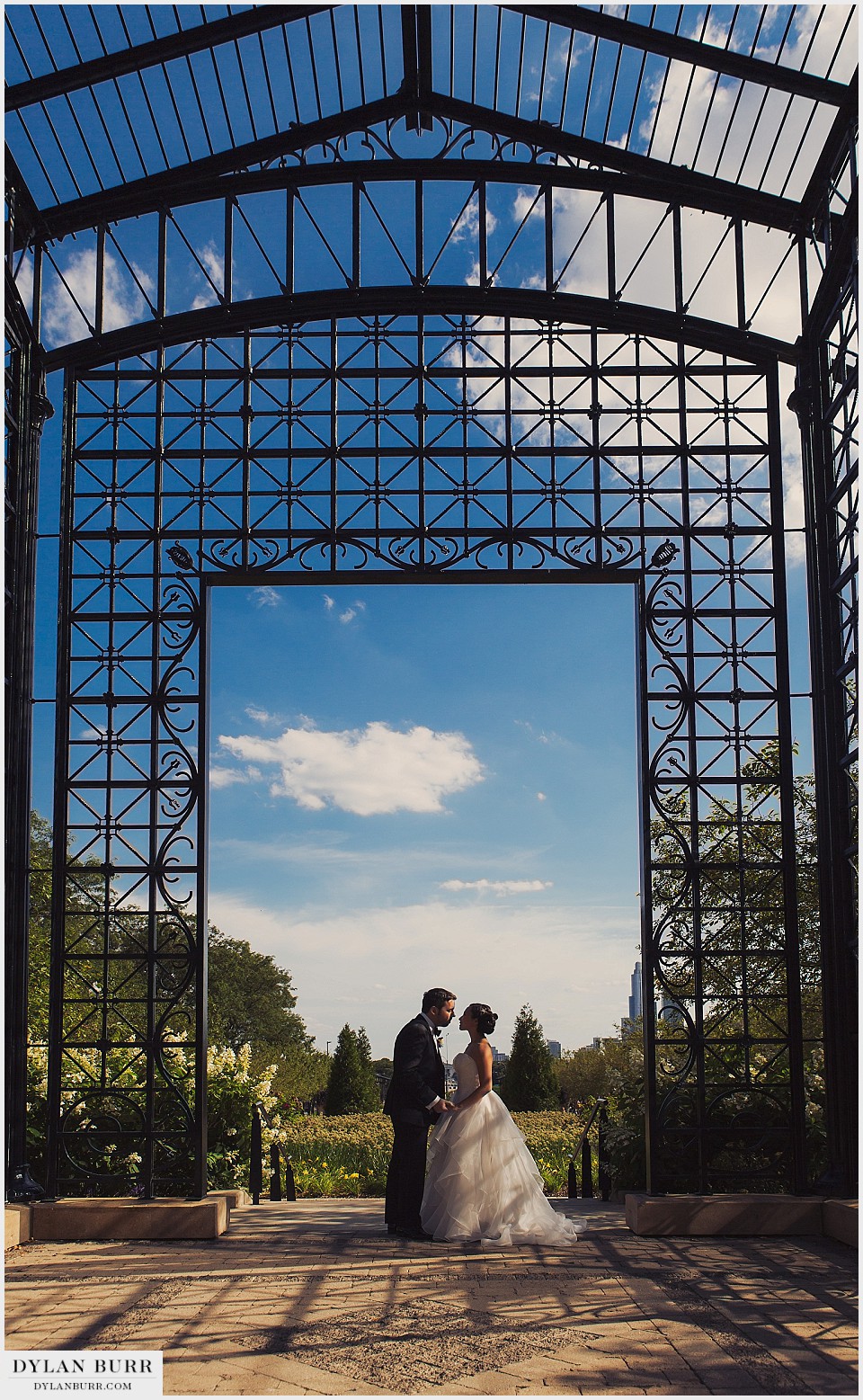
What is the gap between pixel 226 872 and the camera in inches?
1367

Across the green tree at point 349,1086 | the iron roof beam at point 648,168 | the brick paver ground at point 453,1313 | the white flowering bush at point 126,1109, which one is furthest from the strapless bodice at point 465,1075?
the green tree at point 349,1086

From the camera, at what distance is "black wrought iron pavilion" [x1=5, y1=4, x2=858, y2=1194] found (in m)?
8.62

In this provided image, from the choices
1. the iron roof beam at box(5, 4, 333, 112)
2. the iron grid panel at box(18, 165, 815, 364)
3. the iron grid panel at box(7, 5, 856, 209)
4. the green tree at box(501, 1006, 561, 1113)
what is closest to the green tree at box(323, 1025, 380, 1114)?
the green tree at box(501, 1006, 561, 1113)

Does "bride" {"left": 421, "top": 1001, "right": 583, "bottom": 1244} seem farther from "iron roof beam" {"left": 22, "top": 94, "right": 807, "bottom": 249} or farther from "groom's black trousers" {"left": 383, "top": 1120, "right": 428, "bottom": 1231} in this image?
"iron roof beam" {"left": 22, "top": 94, "right": 807, "bottom": 249}

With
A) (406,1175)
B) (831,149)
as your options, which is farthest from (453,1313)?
(831,149)

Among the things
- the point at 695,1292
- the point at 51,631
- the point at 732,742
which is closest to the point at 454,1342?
the point at 695,1292

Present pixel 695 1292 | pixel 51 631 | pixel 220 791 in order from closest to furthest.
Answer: pixel 695 1292, pixel 51 631, pixel 220 791

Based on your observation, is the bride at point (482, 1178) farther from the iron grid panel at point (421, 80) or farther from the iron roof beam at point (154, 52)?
the iron roof beam at point (154, 52)

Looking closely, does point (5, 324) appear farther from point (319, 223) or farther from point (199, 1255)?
point (199, 1255)

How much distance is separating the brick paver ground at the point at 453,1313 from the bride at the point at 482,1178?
0.70ft

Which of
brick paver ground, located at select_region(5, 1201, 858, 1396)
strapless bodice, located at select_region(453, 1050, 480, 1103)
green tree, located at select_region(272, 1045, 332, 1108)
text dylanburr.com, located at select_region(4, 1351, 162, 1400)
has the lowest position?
green tree, located at select_region(272, 1045, 332, 1108)

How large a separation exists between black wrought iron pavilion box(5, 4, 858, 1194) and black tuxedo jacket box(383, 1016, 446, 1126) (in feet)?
4.65

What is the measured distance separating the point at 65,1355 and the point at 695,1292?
3.27 m

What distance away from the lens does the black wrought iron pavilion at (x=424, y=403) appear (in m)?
8.62
